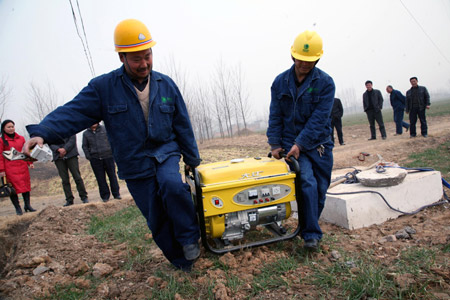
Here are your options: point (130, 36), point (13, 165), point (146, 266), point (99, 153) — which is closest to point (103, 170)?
point (99, 153)

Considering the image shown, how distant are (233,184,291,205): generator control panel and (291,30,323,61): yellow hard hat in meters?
1.28

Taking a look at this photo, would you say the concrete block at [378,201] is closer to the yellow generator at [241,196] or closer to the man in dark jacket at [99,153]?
the yellow generator at [241,196]

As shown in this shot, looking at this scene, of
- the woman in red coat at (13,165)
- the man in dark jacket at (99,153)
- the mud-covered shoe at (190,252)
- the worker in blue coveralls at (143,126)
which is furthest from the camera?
the man in dark jacket at (99,153)

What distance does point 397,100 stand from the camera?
12727mm

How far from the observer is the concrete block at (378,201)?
3.68 metres

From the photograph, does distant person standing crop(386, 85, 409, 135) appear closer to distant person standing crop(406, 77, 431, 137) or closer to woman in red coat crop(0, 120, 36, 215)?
distant person standing crop(406, 77, 431, 137)

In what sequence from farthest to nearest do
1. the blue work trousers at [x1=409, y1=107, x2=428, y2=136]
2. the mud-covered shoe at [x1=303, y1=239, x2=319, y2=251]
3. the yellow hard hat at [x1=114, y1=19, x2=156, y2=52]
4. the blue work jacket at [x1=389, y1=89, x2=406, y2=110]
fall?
1. the blue work jacket at [x1=389, y1=89, x2=406, y2=110]
2. the blue work trousers at [x1=409, y1=107, x2=428, y2=136]
3. the mud-covered shoe at [x1=303, y1=239, x2=319, y2=251]
4. the yellow hard hat at [x1=114, y1=19, x2=156, y2=52]

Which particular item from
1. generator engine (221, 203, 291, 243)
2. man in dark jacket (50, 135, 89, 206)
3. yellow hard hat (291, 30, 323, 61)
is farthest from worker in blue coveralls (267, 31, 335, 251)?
man in dark jacket (50, 135, 89, 206)

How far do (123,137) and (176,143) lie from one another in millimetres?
504

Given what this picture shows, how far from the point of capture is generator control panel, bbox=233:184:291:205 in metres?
2.93

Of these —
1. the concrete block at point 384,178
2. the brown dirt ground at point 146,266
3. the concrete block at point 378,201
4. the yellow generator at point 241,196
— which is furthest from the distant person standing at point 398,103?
the yellow generator at point 241,196

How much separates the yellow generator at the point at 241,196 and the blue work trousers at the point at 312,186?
4.3 inches

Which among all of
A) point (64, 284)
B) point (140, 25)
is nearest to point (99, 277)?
point (64, 284)

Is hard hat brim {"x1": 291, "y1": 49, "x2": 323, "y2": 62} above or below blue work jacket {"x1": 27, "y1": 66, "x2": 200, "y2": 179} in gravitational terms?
above
